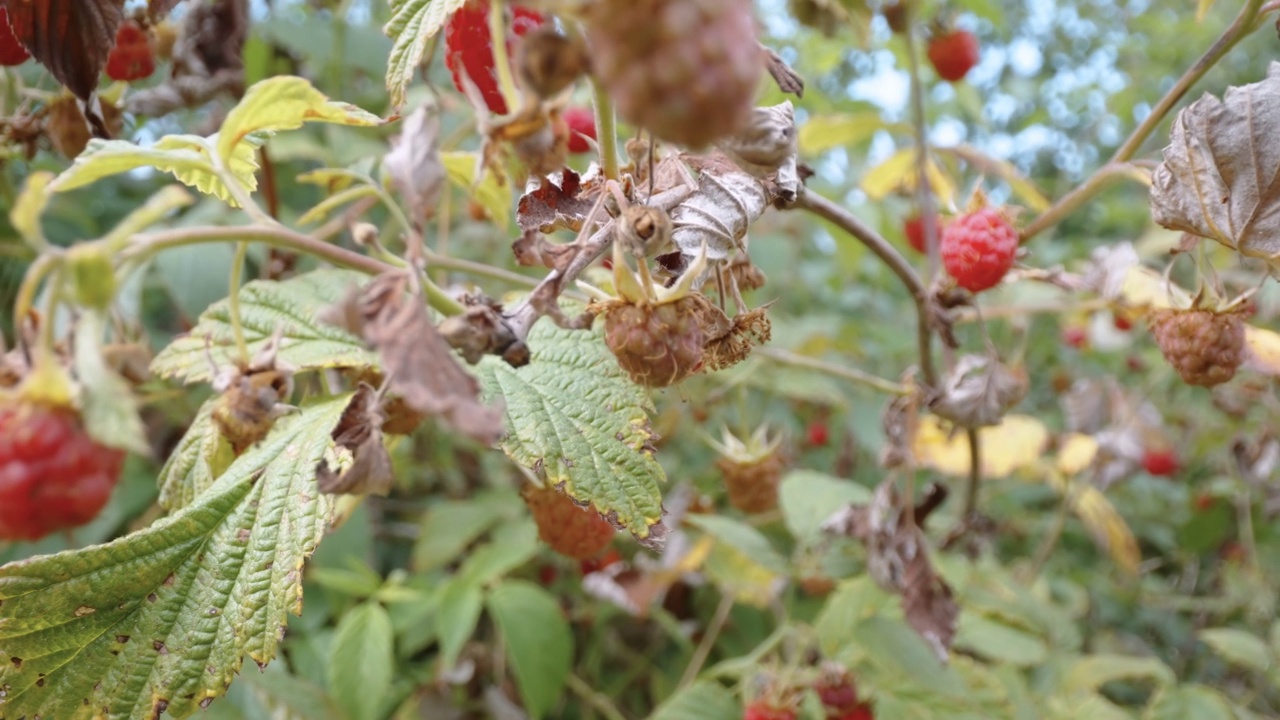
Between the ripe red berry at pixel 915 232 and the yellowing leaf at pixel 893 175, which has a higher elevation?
the yellowing leaf at pixel 893 175

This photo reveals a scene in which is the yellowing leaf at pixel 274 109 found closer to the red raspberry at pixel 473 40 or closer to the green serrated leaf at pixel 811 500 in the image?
the red raspberry at pixel 473 40

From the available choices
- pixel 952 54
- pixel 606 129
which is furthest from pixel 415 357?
pixel 952 54

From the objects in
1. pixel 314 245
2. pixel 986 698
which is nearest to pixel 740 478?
pixel 986 698

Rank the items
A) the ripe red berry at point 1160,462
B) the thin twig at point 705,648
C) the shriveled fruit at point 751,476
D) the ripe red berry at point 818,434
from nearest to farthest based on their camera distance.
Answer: the shriveled fruit at point 751,476, the thin twig at point 705,648, the ripe red berry at point 1160,462, the ripe red berry at point 818,434

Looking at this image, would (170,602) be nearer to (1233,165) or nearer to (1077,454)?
(1233,165)

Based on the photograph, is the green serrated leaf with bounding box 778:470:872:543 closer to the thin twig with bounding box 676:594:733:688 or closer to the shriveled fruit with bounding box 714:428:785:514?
the shriveled fruit with bounding box 714:428:785:514

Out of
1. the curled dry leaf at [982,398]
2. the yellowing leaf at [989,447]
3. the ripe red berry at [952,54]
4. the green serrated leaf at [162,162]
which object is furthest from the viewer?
the ripe red berry at [952,54]

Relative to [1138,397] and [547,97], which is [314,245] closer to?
[547,97]

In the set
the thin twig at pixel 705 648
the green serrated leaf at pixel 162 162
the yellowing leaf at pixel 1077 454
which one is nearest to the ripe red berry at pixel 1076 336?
the yellowing leaf at pixel 1077 454
